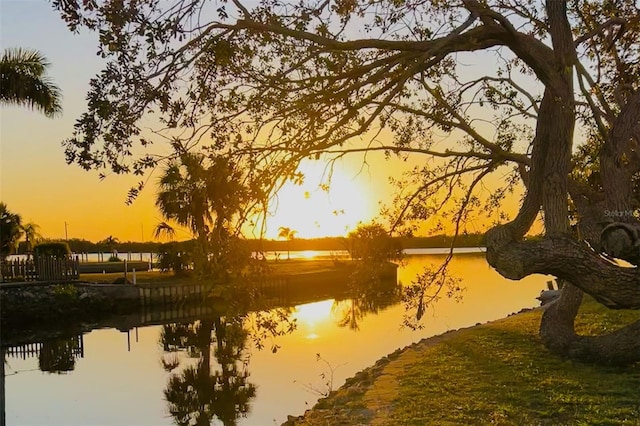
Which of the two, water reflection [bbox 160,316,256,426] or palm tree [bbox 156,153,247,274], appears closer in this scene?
palm tree [bbox 156,153,247,274]

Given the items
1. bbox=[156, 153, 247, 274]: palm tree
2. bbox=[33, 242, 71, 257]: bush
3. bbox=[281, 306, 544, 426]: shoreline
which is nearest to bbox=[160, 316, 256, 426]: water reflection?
bbox=[281, 306, 544, 426]: shoreline

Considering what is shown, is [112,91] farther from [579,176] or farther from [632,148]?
[579,176]

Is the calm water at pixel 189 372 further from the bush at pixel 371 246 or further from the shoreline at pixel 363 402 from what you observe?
the bush at pixel 371 246

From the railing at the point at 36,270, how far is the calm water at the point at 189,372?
5.38 metres

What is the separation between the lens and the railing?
30.7m

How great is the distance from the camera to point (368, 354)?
806 inches

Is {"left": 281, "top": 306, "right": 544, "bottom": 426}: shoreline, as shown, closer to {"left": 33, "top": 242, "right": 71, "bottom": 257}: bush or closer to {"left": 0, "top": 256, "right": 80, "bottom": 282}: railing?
{"left": 0, "top": 256, "right": 80, "bottom": 282}: railing

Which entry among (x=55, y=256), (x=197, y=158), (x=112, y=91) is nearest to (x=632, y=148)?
(x=197, y=158)

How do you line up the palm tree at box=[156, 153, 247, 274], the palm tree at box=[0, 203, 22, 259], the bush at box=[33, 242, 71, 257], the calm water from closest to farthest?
Answer: the palm tree at box=[156, 153, 247, 274] < the calm water < the bush at box=[33, 242, 71, 257] < the palm tree at box=[0, 203, 22, 259]

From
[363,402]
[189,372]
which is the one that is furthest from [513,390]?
[189,372]

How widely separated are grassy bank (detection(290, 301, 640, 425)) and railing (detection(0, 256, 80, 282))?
21716 mm

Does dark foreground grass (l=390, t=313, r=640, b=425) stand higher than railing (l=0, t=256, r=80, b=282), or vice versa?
railing (l=0, t=256, r=80, b=282)

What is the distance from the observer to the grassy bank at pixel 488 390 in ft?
27.0

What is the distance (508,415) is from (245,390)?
9.51 m
